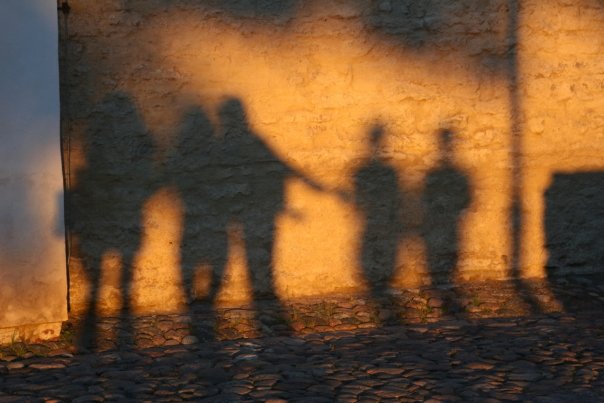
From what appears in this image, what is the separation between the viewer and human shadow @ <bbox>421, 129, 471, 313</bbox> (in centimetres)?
756

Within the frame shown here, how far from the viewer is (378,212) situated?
24.6ft

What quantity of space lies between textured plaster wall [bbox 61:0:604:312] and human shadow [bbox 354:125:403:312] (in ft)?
0.04

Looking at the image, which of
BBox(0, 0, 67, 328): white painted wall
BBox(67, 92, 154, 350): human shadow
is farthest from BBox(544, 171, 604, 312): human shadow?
BBox(0, 0, 67, 328): white painted wall

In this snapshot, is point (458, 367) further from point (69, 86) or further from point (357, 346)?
point (69, 86)

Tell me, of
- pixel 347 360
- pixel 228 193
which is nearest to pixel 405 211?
pixel 228 193

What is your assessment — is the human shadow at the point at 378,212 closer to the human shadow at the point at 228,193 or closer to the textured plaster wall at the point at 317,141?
Answer: the textured plaster wall at the point at 317,141

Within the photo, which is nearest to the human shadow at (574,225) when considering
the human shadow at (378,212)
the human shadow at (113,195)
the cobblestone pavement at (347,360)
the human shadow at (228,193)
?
the cobblestone pavement at (347,360)

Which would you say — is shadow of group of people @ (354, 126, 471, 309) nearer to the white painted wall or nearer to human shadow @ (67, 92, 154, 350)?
human shadow @ (67, 92, 154, 350)

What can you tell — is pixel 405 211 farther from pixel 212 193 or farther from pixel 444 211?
pixel 212 193

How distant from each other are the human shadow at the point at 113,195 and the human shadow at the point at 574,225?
284cm

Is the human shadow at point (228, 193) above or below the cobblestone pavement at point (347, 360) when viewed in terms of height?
above

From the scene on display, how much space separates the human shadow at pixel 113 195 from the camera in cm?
697

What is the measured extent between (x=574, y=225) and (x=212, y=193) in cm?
260

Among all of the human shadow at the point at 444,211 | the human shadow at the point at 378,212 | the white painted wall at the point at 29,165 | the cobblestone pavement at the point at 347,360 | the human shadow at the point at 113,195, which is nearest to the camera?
the cobblestone pavement at the point at 347,360
